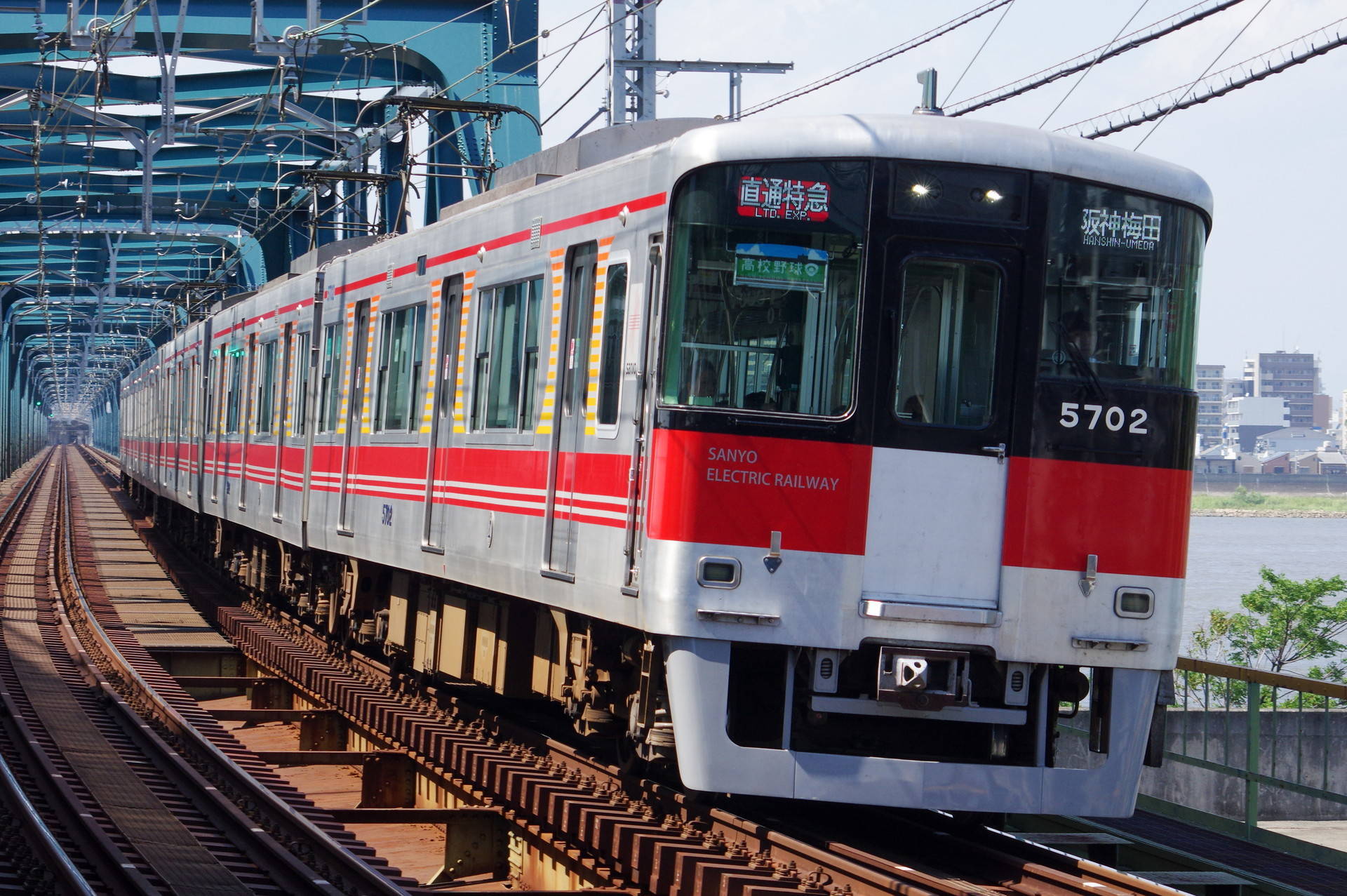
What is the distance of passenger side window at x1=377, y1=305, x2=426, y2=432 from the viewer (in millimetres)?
11547

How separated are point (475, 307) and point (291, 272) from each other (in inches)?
318

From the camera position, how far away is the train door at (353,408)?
1311cm

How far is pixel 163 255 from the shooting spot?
50344 millimetres

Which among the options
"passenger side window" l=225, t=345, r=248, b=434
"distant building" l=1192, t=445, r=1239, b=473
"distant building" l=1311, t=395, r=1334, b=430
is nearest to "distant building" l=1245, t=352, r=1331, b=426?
"distant building" l=1311, t=395, r=1334, b=430

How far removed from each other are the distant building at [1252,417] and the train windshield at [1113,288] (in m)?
121

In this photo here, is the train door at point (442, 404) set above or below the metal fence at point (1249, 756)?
above

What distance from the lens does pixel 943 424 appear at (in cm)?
734

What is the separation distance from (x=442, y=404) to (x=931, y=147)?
4450mm

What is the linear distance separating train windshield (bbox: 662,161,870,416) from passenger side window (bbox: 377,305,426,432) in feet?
14.4

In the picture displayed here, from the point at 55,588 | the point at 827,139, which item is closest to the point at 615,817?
the point at 827,139

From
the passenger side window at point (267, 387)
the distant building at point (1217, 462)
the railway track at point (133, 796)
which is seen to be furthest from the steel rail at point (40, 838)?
the distant building at point (1217, 462)

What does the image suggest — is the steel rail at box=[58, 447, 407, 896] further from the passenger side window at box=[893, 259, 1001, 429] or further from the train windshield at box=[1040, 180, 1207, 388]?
the train windshield at box=[1040, 180, 1207, 388]

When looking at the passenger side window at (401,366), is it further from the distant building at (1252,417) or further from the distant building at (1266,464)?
the distant building at (1252,417)

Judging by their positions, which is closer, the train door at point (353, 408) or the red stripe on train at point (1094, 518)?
the red stripe on train at point (1094, 518)
